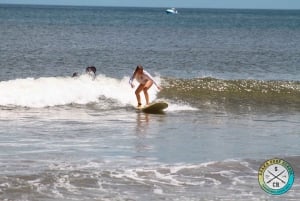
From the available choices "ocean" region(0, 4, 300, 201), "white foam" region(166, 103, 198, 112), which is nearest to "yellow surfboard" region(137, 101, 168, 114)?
"ocean" region(0, 4, 300, 201)

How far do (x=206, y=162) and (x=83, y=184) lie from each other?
2.87m

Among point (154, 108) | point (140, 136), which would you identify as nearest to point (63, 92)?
point (154, 108)

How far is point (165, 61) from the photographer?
1639 inches

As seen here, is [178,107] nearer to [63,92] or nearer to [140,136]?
[63,92]

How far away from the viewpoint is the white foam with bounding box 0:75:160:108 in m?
22.8
